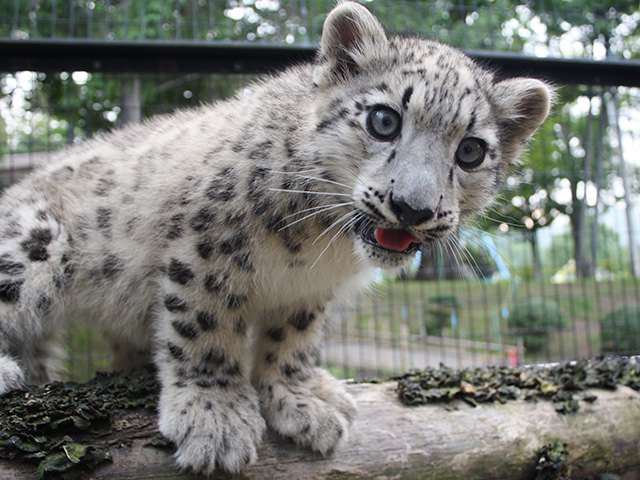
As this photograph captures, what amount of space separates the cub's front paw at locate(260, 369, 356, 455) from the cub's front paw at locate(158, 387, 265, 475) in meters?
0.17

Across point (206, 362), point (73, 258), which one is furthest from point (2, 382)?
point (206, 362)

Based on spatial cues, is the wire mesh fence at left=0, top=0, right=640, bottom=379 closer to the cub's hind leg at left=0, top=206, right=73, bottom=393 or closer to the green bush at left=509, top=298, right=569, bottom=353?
the cub's hind leg at left=0, top=206, right=73, bottom=393

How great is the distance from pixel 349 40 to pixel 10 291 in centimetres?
296

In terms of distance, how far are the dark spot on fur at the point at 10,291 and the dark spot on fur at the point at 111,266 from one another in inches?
22.0

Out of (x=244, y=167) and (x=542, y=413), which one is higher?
(x=244, y=167)

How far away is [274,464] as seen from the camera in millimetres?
3115

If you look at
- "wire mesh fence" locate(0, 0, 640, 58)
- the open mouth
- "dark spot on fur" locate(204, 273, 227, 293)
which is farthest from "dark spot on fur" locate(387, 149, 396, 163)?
"wire mesh fence" locate(0, 0, 640, 58)

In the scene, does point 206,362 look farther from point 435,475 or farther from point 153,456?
point 435,475

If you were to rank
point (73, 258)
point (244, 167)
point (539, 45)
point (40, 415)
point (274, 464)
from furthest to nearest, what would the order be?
point (539, 45)
point (73, 258)
point (244, 167)
point (274, 464)
point (40, 415)

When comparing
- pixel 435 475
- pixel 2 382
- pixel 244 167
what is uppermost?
pixel 244 167

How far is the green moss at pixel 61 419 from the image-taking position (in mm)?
2652

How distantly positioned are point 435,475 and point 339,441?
679 millimetres

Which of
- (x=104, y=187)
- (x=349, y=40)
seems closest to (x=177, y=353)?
(x=104, y=187)

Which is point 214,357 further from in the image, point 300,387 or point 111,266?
point 111,266
